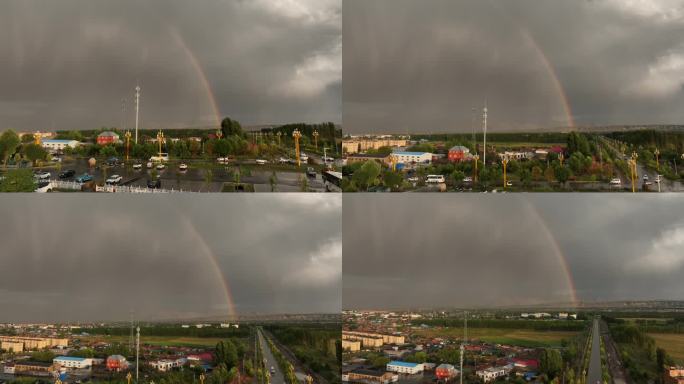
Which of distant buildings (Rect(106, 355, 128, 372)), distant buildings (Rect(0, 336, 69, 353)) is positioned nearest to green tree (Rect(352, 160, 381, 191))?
distant buildings (Rect(106, 355, 128, 372))

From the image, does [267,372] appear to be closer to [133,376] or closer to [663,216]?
[133,376]

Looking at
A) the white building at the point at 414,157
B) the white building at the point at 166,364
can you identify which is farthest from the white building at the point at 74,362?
the white building at the point at 414,157

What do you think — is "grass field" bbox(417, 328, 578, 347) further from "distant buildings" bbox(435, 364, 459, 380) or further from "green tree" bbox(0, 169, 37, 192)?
"green tree" bbox(0, 169, 37, 192)

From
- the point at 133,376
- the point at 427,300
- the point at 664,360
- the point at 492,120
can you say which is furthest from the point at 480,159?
the point at 133,376

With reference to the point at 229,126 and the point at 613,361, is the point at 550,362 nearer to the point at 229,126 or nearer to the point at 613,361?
the point at 613,361

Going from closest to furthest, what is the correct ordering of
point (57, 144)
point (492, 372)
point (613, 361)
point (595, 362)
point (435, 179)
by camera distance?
point (595, 362) < point (613, 361) < point (57, 144) < point (492, 372) < point (435, 179)

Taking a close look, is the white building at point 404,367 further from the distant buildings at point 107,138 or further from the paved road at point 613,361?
the distant buildings at point 107,138

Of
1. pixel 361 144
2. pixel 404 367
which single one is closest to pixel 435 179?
pixel 361 144
